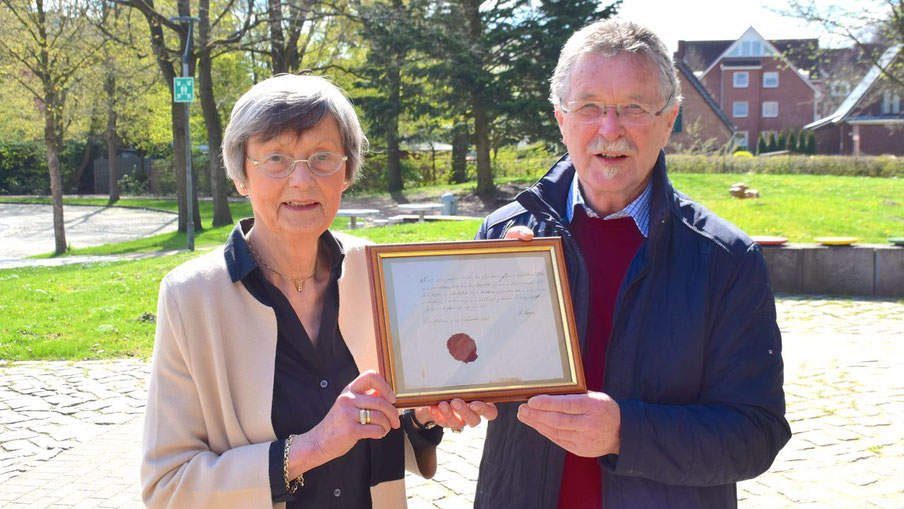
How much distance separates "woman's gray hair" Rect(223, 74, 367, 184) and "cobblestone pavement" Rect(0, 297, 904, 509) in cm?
328

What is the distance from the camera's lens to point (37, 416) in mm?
7055

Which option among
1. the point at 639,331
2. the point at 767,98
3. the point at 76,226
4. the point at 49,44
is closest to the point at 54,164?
the point at 49,44

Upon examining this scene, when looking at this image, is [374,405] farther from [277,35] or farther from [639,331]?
[277,35]

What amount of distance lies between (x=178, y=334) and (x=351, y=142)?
0.82 meters

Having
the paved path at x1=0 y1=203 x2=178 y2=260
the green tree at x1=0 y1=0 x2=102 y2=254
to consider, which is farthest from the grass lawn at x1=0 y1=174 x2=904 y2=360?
the green tree at x1=0 y1=0 x2=102 y2=254

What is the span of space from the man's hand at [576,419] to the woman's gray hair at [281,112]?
110 centimetres

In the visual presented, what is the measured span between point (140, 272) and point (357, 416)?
526 inches

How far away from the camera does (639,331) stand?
2.24 meters

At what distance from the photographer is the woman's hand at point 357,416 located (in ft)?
6.99

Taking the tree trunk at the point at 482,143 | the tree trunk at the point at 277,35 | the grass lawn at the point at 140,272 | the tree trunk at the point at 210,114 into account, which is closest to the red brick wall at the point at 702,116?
the tree trunk at the point at 482,143

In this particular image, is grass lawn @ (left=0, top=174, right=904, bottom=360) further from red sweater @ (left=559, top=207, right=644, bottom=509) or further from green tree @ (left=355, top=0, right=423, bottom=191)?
red sweater @ (left=559, top=207, right=644, bottom=509)

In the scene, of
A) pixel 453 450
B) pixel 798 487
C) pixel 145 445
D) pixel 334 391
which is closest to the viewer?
pixel 145 445

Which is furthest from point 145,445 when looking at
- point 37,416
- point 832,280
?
point 832,280

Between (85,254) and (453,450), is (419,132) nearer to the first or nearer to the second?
(85,254)
